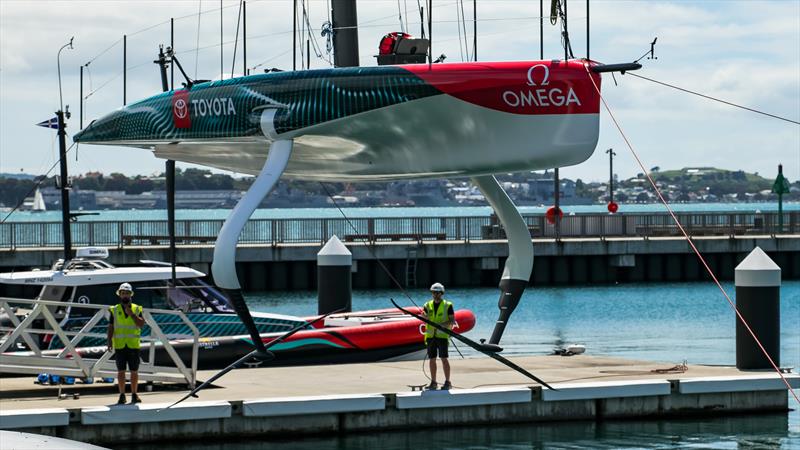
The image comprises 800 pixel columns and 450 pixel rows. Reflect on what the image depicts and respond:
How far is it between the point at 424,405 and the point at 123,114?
7321 millimetres

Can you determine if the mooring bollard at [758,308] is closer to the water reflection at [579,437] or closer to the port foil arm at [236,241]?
the water reflection at [579,437]

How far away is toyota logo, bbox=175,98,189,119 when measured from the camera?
2155 cm

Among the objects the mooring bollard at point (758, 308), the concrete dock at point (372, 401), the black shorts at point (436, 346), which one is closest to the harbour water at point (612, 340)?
the concrete dock at point (372, 401)

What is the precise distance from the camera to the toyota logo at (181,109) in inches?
848

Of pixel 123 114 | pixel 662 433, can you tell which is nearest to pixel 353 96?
pixel 123 114

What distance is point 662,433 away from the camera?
1969 centimetres

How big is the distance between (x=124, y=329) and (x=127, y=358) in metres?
0.38

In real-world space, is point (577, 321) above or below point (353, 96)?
below

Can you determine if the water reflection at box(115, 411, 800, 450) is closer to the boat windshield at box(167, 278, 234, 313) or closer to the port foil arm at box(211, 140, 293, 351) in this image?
the port foil arm at box(211, 140, 293, 351)

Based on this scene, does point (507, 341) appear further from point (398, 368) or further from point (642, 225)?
point (642, 225)

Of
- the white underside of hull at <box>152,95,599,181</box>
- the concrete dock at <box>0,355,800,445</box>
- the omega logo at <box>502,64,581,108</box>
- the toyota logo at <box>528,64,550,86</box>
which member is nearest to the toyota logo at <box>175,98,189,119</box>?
the white underside of hull at <box>152,95,599,181</box>

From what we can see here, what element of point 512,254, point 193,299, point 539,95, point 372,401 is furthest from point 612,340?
point 372,401

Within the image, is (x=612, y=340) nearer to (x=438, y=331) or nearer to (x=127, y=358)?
(x=438, y=331)

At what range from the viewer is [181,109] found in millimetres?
21609
